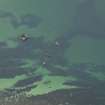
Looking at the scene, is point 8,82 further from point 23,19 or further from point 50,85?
point 23,19

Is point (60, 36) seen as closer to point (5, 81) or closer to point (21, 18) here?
point (21, 18)

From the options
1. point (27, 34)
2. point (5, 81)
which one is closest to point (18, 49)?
point (27, 34)

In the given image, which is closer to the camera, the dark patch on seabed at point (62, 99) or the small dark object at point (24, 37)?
the dark patch on seabed at point (62, 99)

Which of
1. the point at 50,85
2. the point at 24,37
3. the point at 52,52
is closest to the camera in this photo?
the point at 50,85

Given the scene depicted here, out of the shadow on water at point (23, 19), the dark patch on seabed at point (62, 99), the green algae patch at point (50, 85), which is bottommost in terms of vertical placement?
the dark patch on seabed at point (62, 99)

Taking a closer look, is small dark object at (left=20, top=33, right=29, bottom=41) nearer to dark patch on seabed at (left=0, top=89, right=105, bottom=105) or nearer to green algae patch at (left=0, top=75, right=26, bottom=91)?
green algae patch at (left=0, top=75, right=26, bottom=91)

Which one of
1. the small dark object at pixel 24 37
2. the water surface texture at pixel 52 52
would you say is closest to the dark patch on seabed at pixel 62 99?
the water surface texture at pixel 52 52

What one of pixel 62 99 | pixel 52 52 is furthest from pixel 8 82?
pixel 52 52

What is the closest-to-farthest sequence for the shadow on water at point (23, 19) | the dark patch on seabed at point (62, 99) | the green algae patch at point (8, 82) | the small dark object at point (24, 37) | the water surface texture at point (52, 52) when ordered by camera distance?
1. the dark patch on seabed at point (62, 99)
2. the water surface texture at point (52, 52)
3. the green algae patch at point (8, 82)
4. the small dark object at point (24, 37)
5. the shadow on water at point (23, 19)

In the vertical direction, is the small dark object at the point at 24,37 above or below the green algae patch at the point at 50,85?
above

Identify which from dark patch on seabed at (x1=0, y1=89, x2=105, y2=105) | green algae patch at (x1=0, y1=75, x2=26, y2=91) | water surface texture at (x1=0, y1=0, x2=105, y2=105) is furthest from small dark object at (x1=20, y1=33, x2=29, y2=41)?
dark patch on seabed at (x1=0, y1=89, x2=105, y2=105)

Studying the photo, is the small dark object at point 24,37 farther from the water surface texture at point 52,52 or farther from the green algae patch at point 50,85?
the green algae patch at point 50,85
